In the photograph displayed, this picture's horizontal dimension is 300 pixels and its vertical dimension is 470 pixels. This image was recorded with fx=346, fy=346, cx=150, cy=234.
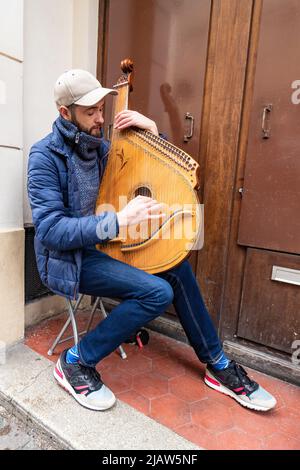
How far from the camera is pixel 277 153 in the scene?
2104mm

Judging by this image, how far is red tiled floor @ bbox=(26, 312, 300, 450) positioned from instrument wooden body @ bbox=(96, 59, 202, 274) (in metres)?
0.74

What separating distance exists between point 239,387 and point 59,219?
1354 mm

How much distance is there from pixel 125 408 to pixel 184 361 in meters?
0.66

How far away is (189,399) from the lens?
198cm

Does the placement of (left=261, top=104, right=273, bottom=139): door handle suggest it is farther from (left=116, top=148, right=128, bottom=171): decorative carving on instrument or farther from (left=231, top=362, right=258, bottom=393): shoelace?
(left=231, top=362, right=258, bottom=393): shoelace

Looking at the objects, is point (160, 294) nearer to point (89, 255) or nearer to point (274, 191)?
point (89, 255)

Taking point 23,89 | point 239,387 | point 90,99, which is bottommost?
point 239,387

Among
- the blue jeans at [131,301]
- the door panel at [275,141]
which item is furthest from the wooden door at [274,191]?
the blue jeans at [131,301]

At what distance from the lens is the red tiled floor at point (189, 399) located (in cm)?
171

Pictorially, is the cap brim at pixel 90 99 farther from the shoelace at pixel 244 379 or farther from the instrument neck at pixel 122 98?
the shoelace at pixel 244 379

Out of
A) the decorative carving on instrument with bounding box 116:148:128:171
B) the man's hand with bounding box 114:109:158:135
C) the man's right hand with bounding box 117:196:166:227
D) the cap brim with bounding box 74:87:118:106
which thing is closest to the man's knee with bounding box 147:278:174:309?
the man's right hand with bounding box 117:196:166:227

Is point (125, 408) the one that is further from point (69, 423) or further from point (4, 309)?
point (4, 309)

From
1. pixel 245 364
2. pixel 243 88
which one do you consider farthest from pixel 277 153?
pixel 245 364

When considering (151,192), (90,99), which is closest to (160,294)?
(151,192)
